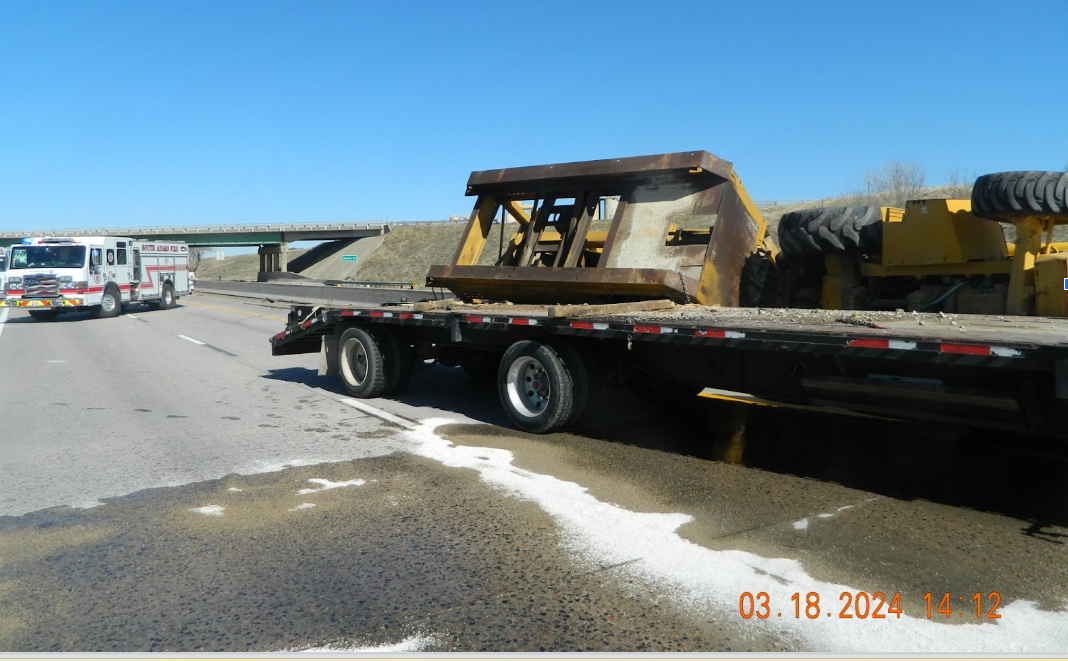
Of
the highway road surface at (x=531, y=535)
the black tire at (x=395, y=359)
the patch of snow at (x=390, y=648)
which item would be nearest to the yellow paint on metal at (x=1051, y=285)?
the highway road surface at (x=531, y=535)

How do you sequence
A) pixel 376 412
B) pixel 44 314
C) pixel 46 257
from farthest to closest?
1. pixel 44 314
2. pixel 46 257
3. pixel 376 412

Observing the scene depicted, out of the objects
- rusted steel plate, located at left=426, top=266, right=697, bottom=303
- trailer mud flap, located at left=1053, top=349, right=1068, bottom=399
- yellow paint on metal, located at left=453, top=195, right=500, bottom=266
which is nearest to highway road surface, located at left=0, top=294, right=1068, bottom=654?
trailer mud flap, located at left=1053, top=349, right=1068, bottom=399

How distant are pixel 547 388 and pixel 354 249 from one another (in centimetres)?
8769

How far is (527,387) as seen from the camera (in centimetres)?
830

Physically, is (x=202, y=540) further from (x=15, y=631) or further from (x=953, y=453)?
(x=953, y=453)

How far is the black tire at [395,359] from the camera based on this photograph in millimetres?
10258

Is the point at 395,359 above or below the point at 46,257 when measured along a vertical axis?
below

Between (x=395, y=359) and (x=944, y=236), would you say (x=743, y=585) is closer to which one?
(x=944, y=236)

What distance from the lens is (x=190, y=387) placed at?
38.7ft

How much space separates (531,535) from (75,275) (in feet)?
88.6

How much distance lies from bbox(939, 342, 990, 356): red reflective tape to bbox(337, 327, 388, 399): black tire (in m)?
6.86

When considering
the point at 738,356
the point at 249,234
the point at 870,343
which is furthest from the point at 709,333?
the point at 249,234

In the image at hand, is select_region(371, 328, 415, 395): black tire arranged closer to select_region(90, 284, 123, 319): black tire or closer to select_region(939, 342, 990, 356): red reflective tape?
select_region(939, 342, 990, 356): red reflective tape

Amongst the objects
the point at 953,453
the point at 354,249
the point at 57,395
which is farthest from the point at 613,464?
the point at 354,249
